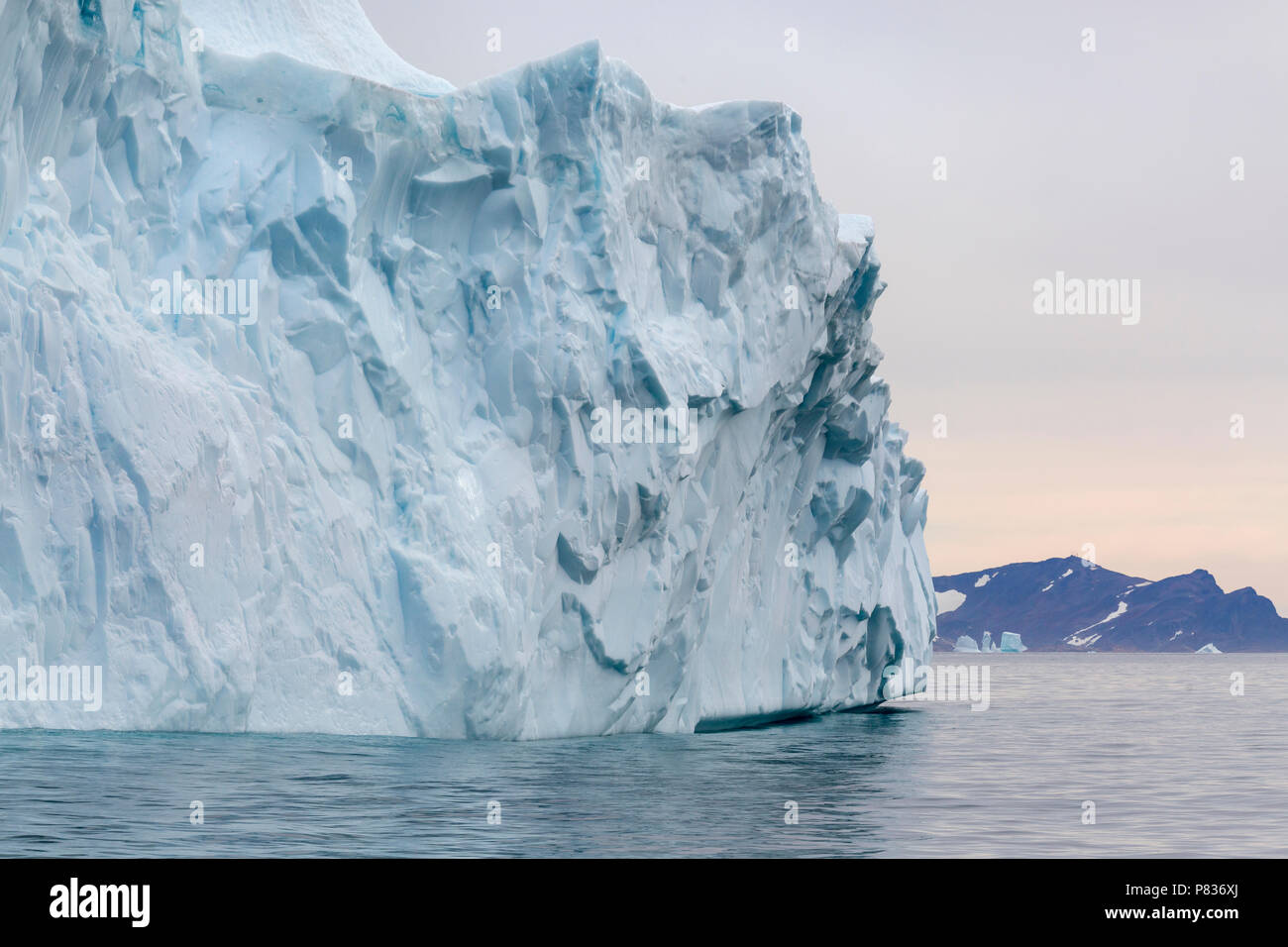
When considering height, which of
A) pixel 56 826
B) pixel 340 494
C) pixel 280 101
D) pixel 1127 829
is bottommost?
pixel 1127 829

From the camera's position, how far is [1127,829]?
11758 mm

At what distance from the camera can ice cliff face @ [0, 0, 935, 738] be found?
13.2 m

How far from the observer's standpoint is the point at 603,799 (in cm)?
1188

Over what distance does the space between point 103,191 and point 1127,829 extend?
10839 millimetres

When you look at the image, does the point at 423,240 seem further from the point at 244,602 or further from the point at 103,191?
the point at 244,602

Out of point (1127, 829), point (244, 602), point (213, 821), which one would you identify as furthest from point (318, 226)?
point (1127, 829)
